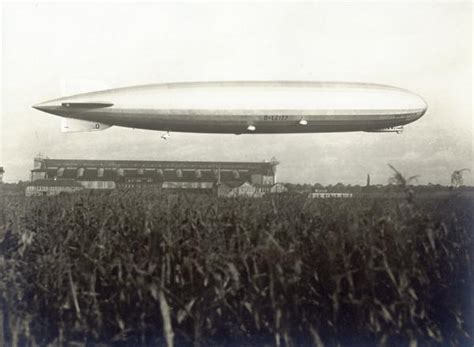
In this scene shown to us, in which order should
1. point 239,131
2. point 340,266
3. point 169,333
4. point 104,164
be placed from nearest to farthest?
point 169,333
point 340,266
point 239,131
point 104,164

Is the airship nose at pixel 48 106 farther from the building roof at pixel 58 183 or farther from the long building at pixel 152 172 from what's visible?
the long building at pixel 152 172

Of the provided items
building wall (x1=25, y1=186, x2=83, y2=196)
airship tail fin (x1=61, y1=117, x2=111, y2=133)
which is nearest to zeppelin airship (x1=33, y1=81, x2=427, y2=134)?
airship tail fin (x1=61, y1=117, x2=111, y2=133)

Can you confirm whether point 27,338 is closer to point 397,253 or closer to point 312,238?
point 312,238

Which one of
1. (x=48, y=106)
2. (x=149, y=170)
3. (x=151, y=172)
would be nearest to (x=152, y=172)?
(x=151, y=172)

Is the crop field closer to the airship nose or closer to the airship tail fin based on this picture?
the airship nose

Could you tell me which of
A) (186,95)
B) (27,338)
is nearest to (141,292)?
(27,338)

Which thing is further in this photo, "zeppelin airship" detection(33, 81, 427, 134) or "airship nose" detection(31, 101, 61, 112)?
"zeppelin airship" detection(33, 81, 427, 134)

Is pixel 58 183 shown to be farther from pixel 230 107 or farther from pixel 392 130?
pixel 392 130
